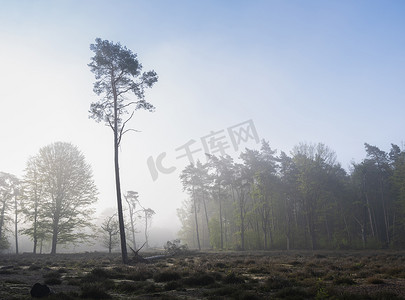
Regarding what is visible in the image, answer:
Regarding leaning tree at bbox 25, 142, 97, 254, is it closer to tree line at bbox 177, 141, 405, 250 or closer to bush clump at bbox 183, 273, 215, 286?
tree line at bbox 177, 141, 405, 250

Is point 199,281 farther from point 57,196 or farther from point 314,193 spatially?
point 314,193

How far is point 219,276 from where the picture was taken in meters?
10.6

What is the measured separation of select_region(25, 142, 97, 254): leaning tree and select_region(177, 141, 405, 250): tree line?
17607mm

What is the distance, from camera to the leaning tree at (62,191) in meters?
32.3

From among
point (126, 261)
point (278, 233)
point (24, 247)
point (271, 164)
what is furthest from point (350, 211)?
point (24, 247)

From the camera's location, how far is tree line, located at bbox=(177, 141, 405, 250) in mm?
37938

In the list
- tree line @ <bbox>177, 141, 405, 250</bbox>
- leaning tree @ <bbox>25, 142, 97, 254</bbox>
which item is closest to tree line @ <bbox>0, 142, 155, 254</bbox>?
leaning tree @ <bbox>25, 142, 97, 254</bbox>

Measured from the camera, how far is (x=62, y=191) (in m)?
32.8

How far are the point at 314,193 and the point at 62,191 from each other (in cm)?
3464

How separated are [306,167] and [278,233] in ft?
43.3

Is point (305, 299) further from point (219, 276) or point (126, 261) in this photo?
point (126, 261)

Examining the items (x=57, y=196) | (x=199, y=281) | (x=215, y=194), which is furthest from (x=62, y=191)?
(x=199, y=281)

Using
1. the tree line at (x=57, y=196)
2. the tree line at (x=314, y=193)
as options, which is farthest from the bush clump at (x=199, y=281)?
the tree line at (x=314, y=193)

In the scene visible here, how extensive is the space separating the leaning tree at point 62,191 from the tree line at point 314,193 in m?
17.6
